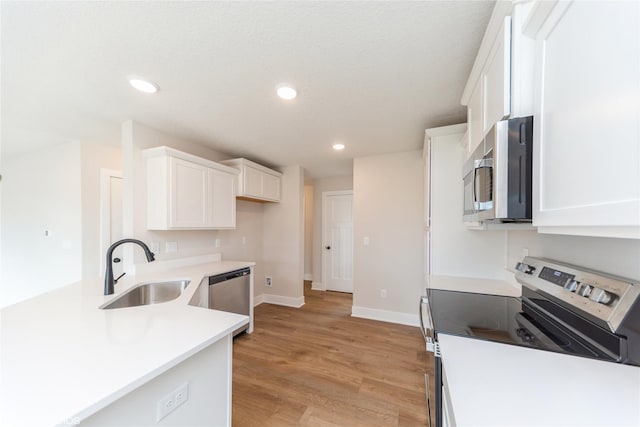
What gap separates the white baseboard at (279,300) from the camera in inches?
157

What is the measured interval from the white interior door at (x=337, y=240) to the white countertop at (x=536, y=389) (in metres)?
3.94

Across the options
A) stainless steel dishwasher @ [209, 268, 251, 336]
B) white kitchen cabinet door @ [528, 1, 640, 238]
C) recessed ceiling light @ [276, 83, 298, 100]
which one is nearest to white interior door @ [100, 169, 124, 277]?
stainless steel dishwasher @ [209, 268, 251, 336]

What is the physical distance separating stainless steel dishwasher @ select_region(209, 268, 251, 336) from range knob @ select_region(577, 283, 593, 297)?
237cm

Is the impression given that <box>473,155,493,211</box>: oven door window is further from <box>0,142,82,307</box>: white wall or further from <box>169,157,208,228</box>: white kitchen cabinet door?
<box>0,142,82,307</box>: white wall

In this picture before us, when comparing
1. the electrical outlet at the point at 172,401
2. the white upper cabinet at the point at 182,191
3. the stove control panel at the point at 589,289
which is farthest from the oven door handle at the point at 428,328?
the white upper cabinet at the point at 182,191

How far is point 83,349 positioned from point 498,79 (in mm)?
2010

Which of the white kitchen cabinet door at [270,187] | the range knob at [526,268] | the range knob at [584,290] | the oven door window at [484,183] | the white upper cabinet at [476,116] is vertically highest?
the white upper cabinet at [476,116]

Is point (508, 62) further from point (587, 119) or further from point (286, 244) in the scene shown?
point (286, 244)

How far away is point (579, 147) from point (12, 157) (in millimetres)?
6264

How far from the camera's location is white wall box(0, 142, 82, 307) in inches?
123

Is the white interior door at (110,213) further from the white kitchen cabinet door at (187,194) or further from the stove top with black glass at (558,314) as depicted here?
the stove top with black glass at (558,314)

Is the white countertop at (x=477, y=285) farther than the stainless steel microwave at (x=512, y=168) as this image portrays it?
Yes

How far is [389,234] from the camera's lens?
345 cm

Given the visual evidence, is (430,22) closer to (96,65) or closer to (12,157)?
(96,65)
